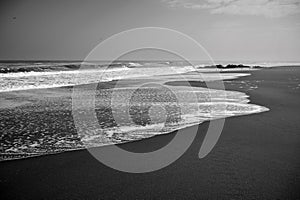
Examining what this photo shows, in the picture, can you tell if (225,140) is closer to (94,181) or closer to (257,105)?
(94,181)

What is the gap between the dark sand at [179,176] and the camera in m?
3.20

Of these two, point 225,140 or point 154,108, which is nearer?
point 225,140

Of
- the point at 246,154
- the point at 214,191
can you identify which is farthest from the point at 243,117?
the point at 214,191

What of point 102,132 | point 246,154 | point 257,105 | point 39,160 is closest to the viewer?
point 39,160

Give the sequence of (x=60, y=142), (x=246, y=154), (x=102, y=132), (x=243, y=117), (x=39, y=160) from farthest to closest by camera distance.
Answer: (x=243, y=117), (x=102, y=132), (x=60, y=142), (x=246, y=154), (x=39, y=160)

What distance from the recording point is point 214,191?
10.7ft

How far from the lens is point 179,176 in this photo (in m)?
3.73

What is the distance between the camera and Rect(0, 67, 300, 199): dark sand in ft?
10.5

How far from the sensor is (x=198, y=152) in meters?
4.74

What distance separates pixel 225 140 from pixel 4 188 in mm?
4042

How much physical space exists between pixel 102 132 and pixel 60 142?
1.04 m

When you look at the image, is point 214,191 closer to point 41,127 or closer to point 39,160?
point 39,160

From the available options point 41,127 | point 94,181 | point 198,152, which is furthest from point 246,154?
point 41,127

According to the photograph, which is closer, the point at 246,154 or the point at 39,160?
the point at 39,160
